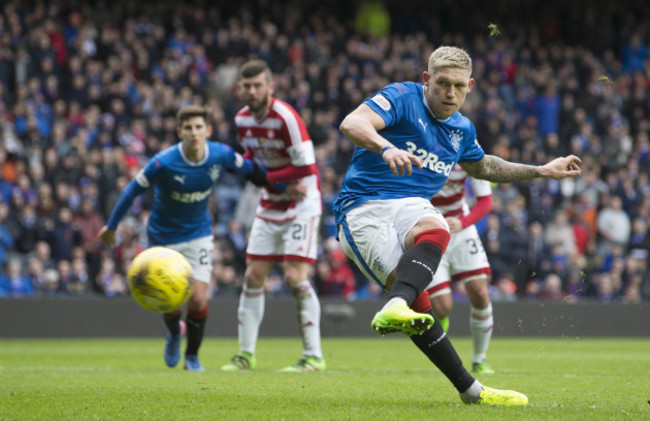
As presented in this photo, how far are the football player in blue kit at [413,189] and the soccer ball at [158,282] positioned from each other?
1.99 metres

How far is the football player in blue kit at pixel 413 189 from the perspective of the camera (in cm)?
549

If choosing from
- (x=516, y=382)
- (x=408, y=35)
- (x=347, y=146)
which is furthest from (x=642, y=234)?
(x=516, y=382)

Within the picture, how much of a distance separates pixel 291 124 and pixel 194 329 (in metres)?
2.24

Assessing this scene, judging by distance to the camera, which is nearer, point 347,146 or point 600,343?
point 600,343

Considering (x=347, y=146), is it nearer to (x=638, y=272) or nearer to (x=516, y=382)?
(x=638, y=272)

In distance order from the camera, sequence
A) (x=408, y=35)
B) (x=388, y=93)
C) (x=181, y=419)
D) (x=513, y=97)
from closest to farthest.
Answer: (x=181, y=419) < (x=388, y=93) < (x=513, y=97) < (x=408, y=35)

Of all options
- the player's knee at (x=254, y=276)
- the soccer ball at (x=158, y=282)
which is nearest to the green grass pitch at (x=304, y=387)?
the soccer ball at (x=158, y=282)

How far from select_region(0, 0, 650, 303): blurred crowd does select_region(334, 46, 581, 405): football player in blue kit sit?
7416 mm

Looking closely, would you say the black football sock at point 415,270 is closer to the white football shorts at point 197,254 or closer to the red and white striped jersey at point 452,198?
the red and white striped jersey at point 452,198

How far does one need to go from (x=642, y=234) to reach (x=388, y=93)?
49.9ft

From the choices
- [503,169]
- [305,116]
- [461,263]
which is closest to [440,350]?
[503,169]

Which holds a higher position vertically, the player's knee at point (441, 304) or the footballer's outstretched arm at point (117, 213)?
the footballer's outstretched arm at point (117, 213)

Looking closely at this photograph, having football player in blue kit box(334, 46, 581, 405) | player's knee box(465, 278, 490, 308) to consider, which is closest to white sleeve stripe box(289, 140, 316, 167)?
player's knee box(465, 278, 490, 308)

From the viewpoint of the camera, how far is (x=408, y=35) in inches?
984
